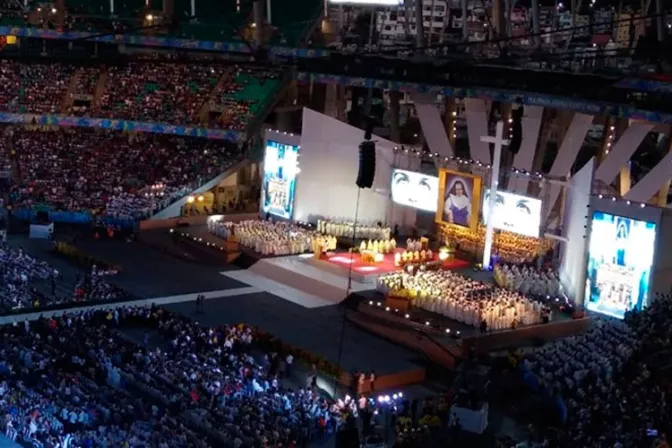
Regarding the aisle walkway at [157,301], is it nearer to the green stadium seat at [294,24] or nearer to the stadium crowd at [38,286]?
the stadium crowd at [38,286]

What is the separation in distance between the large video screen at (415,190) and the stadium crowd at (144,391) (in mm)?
10603

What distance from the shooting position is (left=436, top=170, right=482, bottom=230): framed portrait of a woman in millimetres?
33781

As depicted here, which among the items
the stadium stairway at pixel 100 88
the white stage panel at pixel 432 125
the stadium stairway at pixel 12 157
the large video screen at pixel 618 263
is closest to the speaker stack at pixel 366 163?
the large video screen at pixel 618 263

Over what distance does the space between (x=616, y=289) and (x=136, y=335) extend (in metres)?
12.8

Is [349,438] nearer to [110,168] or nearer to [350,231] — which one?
[350,231]

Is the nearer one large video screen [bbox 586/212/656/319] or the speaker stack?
the speaker stack

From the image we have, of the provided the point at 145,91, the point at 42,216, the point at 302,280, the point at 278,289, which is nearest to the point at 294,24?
the point at 145,91

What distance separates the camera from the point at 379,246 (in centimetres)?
3503

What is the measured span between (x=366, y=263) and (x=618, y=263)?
29.1ft

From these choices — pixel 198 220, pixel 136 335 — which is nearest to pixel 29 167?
pixel 198 220

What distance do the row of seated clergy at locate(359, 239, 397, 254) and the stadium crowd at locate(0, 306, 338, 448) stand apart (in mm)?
8436

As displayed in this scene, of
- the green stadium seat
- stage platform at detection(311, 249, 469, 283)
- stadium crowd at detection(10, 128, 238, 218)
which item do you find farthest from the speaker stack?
the green stadium seat

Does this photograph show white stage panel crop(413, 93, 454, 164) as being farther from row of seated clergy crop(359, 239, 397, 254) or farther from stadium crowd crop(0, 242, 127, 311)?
stadium crowd crop(0, 242, 127, 311)

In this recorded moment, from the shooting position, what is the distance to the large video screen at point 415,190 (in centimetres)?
3553
